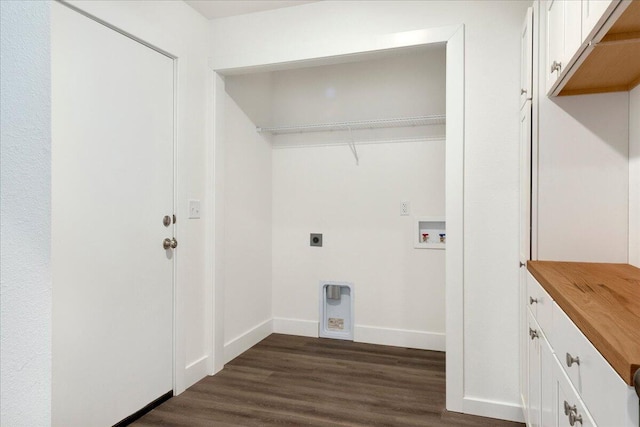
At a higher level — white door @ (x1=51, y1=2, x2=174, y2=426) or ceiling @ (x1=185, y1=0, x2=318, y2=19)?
ceiling @ (x1=185, y1=0, x2=318, y2=19)

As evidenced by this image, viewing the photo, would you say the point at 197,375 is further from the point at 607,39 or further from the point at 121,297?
the point at 607,39

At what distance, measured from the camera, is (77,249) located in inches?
71.6

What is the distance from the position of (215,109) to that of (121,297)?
1314 mm

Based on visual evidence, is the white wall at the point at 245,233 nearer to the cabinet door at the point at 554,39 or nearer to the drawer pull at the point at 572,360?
the cabinet door at the point at 554,39

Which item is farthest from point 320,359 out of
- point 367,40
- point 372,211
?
point 367,40

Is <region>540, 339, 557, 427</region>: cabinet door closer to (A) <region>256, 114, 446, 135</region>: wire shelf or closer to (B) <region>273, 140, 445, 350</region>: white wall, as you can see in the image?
(B) <region>273, 140, 445, 350</region>: white wall

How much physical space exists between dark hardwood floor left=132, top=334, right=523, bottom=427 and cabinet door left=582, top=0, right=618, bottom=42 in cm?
183

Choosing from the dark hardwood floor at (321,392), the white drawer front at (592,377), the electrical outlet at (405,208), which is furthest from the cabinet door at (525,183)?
the electrical outlet at (405,208)

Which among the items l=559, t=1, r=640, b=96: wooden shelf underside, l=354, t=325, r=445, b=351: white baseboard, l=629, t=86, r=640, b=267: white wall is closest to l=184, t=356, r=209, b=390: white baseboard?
l=354, t=325, r=445, b=351: white baseboard

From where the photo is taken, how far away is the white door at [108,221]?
1750 mm

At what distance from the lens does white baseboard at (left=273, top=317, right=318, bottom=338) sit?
138 inches

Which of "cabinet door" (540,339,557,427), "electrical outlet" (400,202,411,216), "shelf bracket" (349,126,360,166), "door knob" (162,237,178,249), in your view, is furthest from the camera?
"shelf bracket" (349,126,360,166)

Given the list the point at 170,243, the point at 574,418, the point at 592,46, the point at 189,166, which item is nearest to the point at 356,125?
the point at 189,166

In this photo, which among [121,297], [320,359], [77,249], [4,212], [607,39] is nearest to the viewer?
[4,212]
